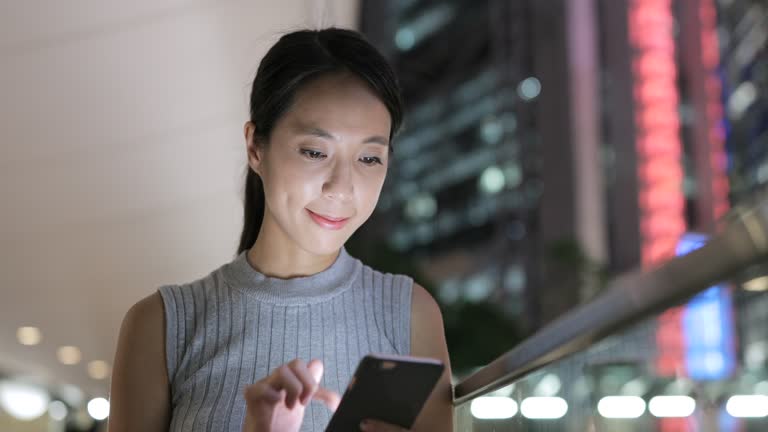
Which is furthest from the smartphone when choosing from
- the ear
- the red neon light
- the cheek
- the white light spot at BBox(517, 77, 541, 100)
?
the white light spot at BBox(517, 77, 541, 100)

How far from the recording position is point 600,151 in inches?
1041

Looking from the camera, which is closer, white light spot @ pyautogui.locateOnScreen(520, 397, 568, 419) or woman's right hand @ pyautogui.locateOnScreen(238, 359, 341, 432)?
woman's right hand @ pyautogui.locateOnScreen(238, 359, 341, 432)

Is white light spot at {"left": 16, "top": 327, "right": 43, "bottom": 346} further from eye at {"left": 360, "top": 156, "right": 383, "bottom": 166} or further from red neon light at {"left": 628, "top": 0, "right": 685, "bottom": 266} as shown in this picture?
red neon light at {"left": 628, "top": 0, "right": 685, "bottom": 266}

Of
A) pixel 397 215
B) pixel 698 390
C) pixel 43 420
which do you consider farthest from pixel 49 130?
pixel 397 215

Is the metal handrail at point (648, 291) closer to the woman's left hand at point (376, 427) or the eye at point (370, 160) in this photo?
the woman's left hand at point (376, 427)

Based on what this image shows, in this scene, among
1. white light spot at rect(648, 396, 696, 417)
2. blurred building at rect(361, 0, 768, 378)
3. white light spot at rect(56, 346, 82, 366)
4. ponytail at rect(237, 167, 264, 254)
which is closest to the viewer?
white light spot at rect(648, 396, 696, 417)

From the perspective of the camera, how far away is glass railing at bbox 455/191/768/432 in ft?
1.75

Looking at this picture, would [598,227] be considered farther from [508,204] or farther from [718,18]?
[718,18]

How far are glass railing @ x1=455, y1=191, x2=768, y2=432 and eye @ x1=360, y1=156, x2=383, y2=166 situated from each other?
0.38 metres

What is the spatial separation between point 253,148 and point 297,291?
0.23m

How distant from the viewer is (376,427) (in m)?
1.08

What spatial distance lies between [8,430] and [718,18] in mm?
20863

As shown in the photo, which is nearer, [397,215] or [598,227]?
[598,227]

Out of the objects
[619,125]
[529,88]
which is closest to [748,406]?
[529,88]
